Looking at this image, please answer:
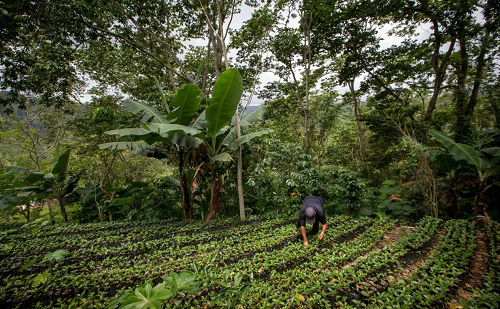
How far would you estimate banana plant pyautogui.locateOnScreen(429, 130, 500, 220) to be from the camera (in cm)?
408

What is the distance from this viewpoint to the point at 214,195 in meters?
5.35

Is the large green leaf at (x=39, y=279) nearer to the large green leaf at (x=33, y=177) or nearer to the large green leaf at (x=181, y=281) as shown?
the large green leaf at (x=181, y=281)

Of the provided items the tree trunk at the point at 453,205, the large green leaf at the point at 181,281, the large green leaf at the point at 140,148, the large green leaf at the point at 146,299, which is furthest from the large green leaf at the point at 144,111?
the tree trunk at the point at 453,205

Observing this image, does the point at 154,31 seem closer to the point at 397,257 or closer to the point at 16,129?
the point at 16,129

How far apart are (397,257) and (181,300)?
3.19 meters

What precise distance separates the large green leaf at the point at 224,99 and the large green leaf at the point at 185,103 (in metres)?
0.47

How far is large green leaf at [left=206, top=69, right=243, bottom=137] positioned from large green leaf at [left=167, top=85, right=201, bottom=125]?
473 millimetres

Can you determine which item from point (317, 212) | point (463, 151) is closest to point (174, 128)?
point (317, 212)

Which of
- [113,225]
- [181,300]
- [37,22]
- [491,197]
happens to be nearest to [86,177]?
[113,225]

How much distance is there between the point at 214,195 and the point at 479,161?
587 centimetres

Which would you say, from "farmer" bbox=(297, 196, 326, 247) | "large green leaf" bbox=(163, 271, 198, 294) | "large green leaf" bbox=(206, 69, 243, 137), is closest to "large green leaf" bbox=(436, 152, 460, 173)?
"farmer" bbox=(297, 196, 326, 247)

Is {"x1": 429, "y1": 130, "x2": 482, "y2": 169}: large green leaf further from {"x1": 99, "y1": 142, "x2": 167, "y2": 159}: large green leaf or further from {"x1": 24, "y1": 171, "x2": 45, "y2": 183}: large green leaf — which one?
Answer: {"x1": 24, "y1": 171, "x2": 45, "y2": 183}: large green leaf

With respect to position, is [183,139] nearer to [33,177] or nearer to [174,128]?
[174,128]

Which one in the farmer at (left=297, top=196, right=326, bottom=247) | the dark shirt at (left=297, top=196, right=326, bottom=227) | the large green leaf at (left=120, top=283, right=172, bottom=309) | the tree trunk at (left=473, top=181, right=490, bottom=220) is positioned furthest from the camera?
the tree trunk at (left=473, top=181, right=490, bottom=220)
